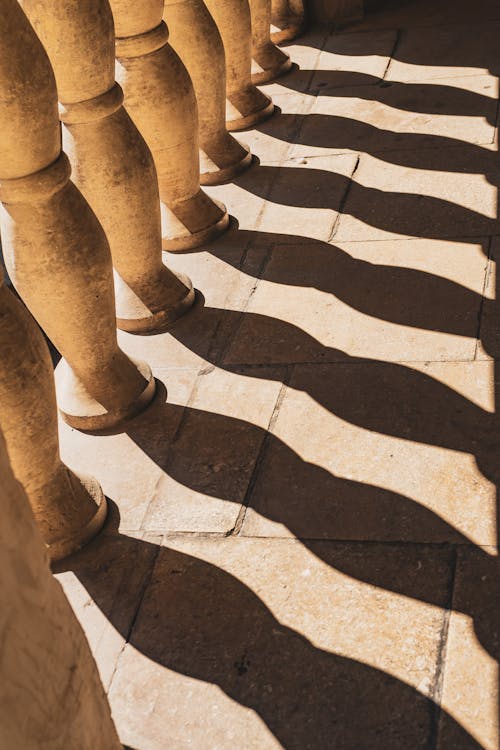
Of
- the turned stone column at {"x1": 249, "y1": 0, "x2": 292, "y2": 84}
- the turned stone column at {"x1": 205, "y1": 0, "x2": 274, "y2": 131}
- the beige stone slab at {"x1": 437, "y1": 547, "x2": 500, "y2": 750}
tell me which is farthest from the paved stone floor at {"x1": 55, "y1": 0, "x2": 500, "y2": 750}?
the turned stone column at {"x1": 249, "y1": 0, "x2": 292, "y2": 84}

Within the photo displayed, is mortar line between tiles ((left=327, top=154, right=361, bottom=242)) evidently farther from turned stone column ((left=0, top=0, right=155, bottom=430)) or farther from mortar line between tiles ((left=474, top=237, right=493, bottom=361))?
turned stone column ((left=0, top=0, right=155, bottom=430))

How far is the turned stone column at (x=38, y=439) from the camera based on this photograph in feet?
8.79

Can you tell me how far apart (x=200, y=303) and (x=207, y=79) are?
3.78ft

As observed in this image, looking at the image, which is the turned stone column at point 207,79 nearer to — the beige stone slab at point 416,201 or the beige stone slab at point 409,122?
the beige stone slab at point 409,122

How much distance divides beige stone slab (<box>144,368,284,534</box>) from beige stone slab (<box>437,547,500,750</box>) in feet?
2.41

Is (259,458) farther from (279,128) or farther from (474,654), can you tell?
(279,128)

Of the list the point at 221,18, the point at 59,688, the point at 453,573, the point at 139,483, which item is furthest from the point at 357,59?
the point at 59,688

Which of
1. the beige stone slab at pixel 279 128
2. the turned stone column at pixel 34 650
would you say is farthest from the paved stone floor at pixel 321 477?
the turned stone column at pixel 34 650

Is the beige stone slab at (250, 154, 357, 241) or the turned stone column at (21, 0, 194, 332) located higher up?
the turned stone column at (21, 0, 194, 332)

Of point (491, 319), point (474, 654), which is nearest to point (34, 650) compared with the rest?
point (474, 654)

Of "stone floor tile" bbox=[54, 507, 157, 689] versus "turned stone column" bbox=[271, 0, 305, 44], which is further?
"turned stone column" bbox=[271, 0, 305, 44]

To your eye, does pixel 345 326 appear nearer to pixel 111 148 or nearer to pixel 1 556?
pixel 111 148

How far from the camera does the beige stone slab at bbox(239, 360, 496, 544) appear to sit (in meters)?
2.93

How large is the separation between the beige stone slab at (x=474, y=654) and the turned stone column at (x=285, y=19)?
457 centimetres
